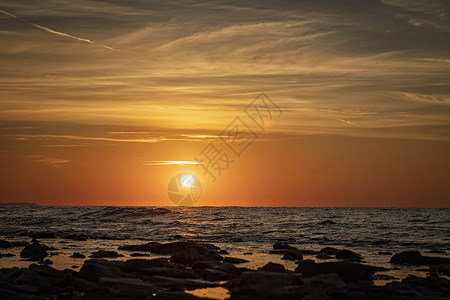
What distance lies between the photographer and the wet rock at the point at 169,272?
19.3 meters

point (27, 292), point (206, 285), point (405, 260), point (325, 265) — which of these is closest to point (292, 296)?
point (206, 285)

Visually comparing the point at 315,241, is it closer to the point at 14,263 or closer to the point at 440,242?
the point at 440,242

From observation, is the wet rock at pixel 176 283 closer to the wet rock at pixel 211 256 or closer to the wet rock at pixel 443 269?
the wet rock at pixel 211 256

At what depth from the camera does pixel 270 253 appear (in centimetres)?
3005

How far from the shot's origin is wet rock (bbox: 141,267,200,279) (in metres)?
19.3

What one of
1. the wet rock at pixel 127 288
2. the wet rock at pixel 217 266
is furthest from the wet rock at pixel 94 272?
the wet rock at pixel 217 266

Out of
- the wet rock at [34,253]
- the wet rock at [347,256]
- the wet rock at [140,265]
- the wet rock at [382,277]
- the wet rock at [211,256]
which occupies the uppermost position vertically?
the wet rock at [34,253]

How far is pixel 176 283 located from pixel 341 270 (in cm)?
681

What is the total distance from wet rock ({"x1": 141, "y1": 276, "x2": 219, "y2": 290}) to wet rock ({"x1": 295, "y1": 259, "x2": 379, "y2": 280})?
4.23 metres

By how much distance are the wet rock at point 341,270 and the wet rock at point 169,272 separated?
4582mm

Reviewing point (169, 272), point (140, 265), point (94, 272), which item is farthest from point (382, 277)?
point (94, 272)

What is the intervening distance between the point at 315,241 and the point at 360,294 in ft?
83.6

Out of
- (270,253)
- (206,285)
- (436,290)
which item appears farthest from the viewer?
(270,253)

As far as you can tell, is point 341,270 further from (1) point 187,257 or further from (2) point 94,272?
(2) point 94,272
